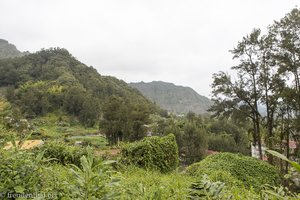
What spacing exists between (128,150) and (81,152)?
2.46m

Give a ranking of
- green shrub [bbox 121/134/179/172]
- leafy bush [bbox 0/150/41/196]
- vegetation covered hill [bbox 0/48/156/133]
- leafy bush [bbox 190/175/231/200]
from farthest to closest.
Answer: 1. vegetation covered hill [bbox 0/48/156/133]
2. green shrub [bbox 121/134/179/172]
3. leafy bush [bbox 0/150/41/196]
4. leafy bush [bbox 190/175/231/200]

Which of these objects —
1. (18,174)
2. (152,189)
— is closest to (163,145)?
(152,189)

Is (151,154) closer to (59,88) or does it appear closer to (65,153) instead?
(65,153)

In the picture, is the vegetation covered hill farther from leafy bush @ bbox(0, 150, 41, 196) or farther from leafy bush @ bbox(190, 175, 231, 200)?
leafy bush @ bbox(190, 175, 231, 200)

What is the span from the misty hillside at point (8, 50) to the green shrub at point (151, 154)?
133 m

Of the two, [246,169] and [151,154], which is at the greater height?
[151,154]

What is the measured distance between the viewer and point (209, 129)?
54.7 metres

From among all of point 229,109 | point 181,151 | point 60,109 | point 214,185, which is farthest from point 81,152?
point 60,109

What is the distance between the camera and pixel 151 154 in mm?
10695

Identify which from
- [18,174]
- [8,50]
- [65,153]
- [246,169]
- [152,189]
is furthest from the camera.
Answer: [8,50]

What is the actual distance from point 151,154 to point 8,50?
156152 millimetres

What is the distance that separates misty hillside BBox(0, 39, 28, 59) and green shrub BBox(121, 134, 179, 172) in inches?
5218

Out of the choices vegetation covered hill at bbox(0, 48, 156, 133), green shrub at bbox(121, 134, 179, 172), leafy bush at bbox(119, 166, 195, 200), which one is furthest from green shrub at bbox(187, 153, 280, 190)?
vegetation covered hill at bbox(0, 48, 156, 133)

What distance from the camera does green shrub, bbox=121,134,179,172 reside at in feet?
34.4
